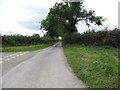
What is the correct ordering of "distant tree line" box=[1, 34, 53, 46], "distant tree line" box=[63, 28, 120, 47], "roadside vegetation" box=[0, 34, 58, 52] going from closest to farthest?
"distant tree line" box=[63, 28, 120, 47], "roadside vegetation" box=[0, 34, 58, 52], "distant tree line" box=[1, 34, 53, 46]

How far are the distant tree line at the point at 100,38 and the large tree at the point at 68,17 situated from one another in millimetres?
4823

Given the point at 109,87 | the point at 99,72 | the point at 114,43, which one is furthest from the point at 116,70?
the point at 114,43

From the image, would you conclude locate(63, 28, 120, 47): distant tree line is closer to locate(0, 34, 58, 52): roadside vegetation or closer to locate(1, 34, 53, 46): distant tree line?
locate(0, 34, 58, 52): roadside vegetation

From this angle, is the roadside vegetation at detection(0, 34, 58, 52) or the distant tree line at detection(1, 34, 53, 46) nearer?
the roadside vegetation at detection(0, 34, 58, 52)

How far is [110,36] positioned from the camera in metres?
22.8

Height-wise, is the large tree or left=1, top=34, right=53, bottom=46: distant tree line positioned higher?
the large tree

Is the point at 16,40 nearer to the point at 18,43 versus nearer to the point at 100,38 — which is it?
the point at 18,43

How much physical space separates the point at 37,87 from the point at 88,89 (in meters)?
1.70

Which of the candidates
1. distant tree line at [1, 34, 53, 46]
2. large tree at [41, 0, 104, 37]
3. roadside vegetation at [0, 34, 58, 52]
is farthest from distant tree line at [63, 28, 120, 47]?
distant tree line at [1, 34, 53, 46]

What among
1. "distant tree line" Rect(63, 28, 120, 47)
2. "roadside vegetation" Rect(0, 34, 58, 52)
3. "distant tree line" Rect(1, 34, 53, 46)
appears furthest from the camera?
"distant tree line" Rect(1, 34, 53, 46)

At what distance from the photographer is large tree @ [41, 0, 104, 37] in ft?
111

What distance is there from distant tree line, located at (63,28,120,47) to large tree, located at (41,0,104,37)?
4.82 meters

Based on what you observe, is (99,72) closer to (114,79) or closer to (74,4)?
(114,79)

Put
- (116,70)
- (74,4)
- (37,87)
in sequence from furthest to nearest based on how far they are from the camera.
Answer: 1. (74,4)
2. (116,70)
3. (37,87)
